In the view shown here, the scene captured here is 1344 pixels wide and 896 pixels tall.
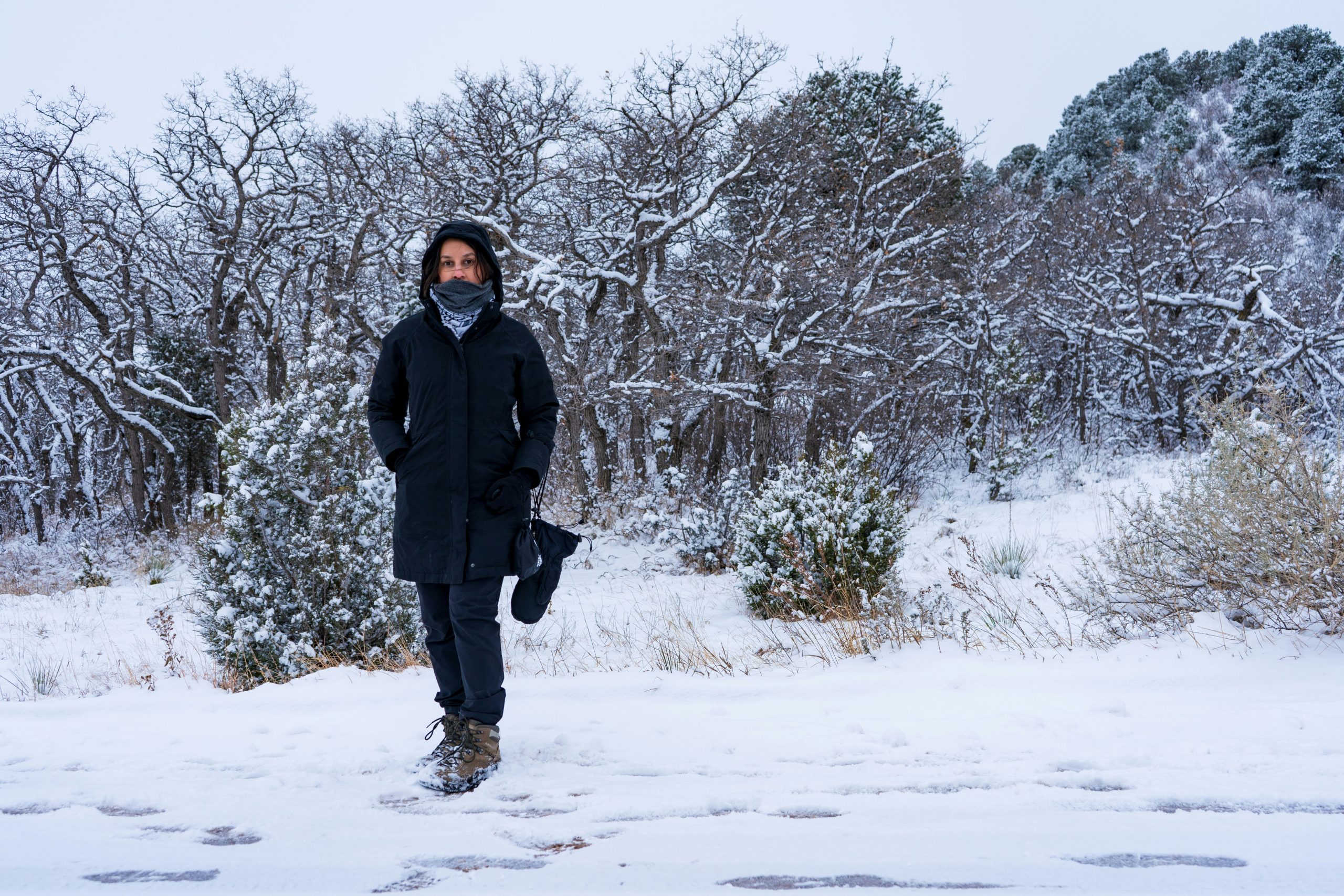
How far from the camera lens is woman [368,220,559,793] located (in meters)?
2.53

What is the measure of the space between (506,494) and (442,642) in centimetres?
64

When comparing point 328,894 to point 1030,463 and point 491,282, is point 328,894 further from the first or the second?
point 1030,463

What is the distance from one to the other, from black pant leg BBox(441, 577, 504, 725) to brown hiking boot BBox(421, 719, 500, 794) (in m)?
0.04

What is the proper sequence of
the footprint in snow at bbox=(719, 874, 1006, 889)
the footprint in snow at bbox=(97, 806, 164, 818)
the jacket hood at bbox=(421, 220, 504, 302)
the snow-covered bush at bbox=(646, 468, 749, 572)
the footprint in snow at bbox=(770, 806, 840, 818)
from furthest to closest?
the snow-covered bush at bbox=(646, 468, 749, 572), the jacket hood at bbox=(421, 220, 504, 302), the footprint in snow at bbox=(97, 806, 164, 818), the footprint in snow at bbox=(770, 806, 840, 818), the footprint in snow at bbox=(719, 874, 1006, 889)

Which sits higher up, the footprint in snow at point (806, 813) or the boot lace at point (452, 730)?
the boot lace at point (452, 730)

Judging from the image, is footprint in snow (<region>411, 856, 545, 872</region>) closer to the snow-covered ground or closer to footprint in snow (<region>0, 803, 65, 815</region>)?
the snow-covered ground

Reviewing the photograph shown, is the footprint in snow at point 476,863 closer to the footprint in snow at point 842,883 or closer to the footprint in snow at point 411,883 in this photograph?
the footprint in snow at point 411,883

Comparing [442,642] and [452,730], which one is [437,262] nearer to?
[442,642]

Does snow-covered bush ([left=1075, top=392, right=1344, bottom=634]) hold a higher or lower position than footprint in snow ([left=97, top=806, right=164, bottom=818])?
higher

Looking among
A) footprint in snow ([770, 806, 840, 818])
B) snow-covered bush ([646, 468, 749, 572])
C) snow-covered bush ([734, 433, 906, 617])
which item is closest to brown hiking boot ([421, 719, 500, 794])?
footprint in snow ([770, 806, 840, 818])

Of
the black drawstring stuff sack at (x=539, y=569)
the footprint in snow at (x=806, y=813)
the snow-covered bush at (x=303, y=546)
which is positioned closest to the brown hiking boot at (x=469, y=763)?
the black drawstring stuff sack at (x=539, y=569)

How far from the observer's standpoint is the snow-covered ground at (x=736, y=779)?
1875 mm

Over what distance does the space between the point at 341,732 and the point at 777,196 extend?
35.5 feet

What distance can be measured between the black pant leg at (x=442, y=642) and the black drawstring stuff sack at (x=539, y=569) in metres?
0.24
